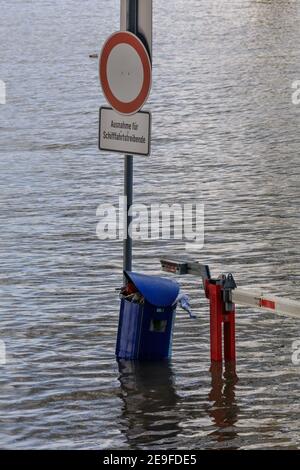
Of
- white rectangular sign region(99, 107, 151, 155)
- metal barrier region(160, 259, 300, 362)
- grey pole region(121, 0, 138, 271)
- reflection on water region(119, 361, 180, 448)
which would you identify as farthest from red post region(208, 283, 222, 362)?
white rectangular sign region(99, 107, 151, 155)

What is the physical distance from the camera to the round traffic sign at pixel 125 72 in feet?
29.0

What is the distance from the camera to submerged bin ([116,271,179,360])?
935 cm

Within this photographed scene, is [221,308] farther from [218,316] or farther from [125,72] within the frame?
[125,72]

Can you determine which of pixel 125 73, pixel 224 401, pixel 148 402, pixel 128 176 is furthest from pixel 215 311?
pixel 125 73

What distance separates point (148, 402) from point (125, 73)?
2.03m

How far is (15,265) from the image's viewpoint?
40.6 feet

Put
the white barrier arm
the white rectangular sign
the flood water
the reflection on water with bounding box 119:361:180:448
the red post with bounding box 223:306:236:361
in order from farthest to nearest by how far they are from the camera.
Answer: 1. the red post with bounding box 223:306:236:361
2. the white rectangular sign
3. the white barrier arm
4. the flood water
5. the reflection on water with bounding box 119:361:180:448

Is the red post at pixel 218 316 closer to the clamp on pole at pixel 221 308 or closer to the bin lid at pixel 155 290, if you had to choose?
the clamp on pole at pixel 221 308

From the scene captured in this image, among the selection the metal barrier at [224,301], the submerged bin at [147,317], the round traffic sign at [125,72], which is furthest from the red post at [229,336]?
the round traffic sign at [125,72]

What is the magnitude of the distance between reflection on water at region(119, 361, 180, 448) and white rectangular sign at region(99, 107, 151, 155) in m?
1.46

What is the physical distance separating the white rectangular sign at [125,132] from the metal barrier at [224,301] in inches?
35.0

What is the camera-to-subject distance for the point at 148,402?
8.88m

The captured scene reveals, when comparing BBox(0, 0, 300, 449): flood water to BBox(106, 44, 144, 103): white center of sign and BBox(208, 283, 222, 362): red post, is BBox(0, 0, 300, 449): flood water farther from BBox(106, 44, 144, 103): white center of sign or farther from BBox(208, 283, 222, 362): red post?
BBox(106, 44, 144, 103): white center of sign
